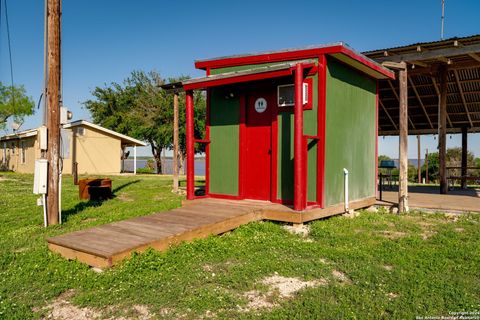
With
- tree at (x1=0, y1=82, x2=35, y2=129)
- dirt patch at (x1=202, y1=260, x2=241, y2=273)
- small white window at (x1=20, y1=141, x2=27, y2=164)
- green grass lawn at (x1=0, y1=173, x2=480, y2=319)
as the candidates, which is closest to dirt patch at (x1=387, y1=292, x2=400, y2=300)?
green grass lawn at (x1=0, y1=173, x2=480, y2=319)

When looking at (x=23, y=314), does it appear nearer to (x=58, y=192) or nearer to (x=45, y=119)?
(x=58, y=192)

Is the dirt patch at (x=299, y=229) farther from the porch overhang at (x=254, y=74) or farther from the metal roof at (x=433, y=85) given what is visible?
the metal roof at (x=433, y=85)

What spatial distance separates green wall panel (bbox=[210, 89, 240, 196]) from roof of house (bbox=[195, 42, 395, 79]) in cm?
71

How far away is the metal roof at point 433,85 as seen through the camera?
789cm

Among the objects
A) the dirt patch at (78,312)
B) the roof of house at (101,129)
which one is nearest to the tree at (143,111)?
the roof of house at (101,129)

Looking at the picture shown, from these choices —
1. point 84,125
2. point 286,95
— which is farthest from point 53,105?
point 84,125

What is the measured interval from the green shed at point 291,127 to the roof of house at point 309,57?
0.02 metres

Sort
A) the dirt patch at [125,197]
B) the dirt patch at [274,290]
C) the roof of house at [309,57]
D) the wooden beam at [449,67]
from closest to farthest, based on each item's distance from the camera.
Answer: the dirt patch at [274,290] → the roof of house at [309,57] → the wooden beam at [449,67] → the dirt patch at [125,197]

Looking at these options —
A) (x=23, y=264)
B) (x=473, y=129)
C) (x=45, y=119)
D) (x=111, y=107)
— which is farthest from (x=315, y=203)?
(x=111, y=107)

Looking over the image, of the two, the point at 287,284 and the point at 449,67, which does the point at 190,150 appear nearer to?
the point at 287,284

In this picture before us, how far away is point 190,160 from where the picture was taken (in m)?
7.83

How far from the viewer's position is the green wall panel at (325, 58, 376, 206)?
23.5 ft

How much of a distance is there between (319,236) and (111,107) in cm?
3201

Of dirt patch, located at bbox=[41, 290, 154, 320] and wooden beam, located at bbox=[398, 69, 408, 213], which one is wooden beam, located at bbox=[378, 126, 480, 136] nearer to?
wooden beam, located at bbox=[398, 69, 408, 213]
